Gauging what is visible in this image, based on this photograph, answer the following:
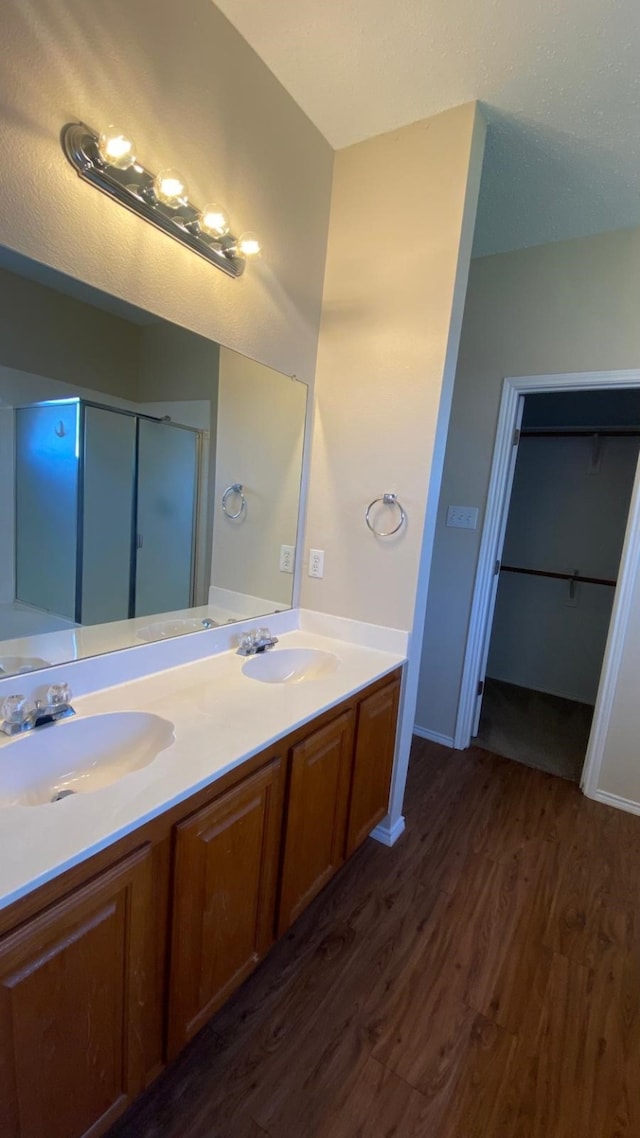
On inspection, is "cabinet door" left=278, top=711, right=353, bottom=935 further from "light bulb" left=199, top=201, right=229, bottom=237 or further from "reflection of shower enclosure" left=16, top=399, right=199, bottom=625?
"light bulb" left=199, top=201, right=229, bottom=237

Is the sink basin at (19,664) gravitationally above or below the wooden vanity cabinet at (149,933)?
above

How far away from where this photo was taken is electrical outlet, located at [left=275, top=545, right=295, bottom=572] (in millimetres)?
2012

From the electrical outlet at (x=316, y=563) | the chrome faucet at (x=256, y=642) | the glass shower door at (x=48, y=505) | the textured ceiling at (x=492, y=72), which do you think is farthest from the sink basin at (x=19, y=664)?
the textured ceiling at (x=492, y=72)

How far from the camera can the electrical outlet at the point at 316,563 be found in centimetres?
200

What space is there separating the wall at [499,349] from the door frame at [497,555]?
43 mm

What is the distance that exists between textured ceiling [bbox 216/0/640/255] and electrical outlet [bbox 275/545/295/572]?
1.57 meters

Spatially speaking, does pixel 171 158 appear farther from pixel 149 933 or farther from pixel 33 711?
pixel 149 933

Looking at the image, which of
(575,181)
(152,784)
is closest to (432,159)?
(575,181)

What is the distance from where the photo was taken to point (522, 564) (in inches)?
151

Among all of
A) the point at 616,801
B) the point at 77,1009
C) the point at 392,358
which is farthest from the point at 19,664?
the point at 616,801

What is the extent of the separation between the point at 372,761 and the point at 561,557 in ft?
8.98

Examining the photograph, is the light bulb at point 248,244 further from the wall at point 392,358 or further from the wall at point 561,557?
the wall at point 561,557

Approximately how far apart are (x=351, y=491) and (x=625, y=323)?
1.53 metres

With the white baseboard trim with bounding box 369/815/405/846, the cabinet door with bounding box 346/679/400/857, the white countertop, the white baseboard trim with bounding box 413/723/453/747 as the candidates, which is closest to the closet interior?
the white baseboard trim with bounding box 413/723/453/747
